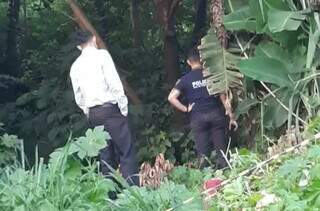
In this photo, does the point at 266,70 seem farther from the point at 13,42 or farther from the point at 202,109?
the point at 13,42

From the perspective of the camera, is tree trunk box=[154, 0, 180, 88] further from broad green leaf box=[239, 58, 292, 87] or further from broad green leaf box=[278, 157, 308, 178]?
broad green leaf box=[278, 157, 308, 178]

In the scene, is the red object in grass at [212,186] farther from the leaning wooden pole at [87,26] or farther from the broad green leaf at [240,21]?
the leaning wooden pole at [87,26]

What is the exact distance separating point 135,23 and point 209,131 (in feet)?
18.4

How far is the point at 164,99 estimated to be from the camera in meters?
13.3

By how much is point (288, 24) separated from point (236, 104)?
1430mm

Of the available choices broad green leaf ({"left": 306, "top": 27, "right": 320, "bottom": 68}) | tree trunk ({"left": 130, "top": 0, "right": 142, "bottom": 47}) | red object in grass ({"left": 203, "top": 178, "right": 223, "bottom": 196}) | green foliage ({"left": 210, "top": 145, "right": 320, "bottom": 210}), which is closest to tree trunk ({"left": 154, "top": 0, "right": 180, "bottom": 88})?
tree trunk ({"left": 130, "top": 0, "right": 142, "bottom": 47})

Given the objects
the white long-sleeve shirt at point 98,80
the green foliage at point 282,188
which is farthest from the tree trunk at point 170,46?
the green foliage at point 282,188

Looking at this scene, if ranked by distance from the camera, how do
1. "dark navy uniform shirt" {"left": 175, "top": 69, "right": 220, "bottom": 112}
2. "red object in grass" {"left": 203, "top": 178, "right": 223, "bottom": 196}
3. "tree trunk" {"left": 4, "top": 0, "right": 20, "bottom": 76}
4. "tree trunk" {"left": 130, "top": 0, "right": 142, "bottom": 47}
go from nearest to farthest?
"red object in grass" {"left": 203, "top": 178, "right": 223, "bottom": 196}
"dark navy uniform shirt" {"left": 175, "top": 69, "right": 220, "bottom": 112}
"tree trunk" {"left": 130, "top": 0, "right": 142, "bottom": 47}
"tree trunk" {"left": 4, "top": 0, "right": 20, "bottom": 76}

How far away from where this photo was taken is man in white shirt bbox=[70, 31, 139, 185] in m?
7.95

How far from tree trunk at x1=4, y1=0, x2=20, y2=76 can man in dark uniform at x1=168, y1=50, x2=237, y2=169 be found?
837cm

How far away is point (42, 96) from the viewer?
1430 centimetres

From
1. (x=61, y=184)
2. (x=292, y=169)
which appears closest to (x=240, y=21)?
(x=292, y=169)

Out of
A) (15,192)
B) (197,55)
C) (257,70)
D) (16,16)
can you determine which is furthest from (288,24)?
(16,16)

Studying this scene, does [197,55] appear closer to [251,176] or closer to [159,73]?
[251,176]
